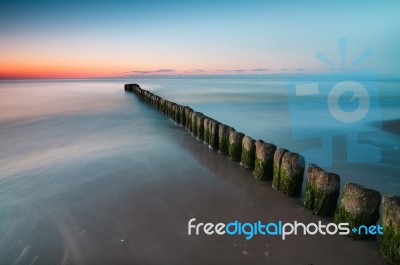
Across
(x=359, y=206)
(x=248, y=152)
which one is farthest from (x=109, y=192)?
(x=359, y=206)

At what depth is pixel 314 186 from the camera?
3.59 m

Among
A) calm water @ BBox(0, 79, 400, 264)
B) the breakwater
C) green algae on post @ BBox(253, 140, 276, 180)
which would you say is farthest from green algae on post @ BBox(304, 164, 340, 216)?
green algae on post @ BBox(253, 140, 276, 180)

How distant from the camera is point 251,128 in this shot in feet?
36.8

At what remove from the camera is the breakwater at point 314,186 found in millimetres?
2711

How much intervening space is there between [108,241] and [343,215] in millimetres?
2826

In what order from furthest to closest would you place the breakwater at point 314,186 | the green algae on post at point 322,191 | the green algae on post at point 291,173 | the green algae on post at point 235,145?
the green algae on post at point 235,145
the green algae on post at point 291,173
the green algae on post at point 322,191
the breakwater at point 314,186

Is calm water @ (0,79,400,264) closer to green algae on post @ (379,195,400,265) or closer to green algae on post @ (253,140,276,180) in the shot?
green algae on post @ (253,140,276,180)

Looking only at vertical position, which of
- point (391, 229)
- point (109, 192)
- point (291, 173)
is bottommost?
point (109, 192)

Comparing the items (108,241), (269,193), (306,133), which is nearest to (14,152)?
(108,241)

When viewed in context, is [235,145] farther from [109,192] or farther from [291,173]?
[109,192]

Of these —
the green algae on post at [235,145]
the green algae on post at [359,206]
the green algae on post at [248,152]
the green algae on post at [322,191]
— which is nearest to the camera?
the green algae on post at [359,206]

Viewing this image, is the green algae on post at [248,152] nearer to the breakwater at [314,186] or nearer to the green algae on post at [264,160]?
the breakwater at [314,186]

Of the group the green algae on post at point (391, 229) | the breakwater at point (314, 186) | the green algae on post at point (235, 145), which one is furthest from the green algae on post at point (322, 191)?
the green algae on post at point (235, 145)

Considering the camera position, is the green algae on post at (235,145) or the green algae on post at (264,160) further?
the green algae on post at (235,145)
